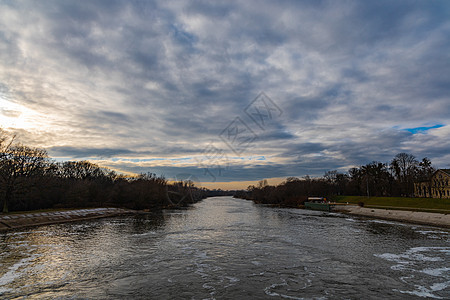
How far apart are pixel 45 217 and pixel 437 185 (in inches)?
4543

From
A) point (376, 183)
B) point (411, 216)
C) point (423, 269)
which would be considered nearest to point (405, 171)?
point (376, 183)

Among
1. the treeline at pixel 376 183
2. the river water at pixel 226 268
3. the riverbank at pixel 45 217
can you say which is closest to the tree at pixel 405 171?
the treeline at pixel 376 183

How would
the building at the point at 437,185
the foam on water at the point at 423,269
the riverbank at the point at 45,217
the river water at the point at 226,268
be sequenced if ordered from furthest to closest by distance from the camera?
Result: the building at the point at 437,185
the riverbank at the point at 45,217
the foam on water at the point at 423,269
the river water at the point at 226,268

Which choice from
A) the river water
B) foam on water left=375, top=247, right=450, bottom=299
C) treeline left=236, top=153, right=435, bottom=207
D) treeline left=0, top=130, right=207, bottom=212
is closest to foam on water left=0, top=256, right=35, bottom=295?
the river water

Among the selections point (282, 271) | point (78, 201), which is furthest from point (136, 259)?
point (78, 201)

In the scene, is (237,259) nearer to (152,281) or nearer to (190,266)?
(190,266)

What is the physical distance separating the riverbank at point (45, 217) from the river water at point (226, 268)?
42.1 ft

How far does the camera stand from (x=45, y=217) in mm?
47656

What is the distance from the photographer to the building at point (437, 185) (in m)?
85.7

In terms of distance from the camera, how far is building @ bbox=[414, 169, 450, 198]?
8572cm

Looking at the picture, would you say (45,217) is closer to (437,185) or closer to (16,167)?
(16,167)

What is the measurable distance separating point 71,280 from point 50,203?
61405 mm

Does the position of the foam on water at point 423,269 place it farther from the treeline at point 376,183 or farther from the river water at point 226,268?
the treeline at point 376,183

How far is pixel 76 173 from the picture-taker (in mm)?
118438
